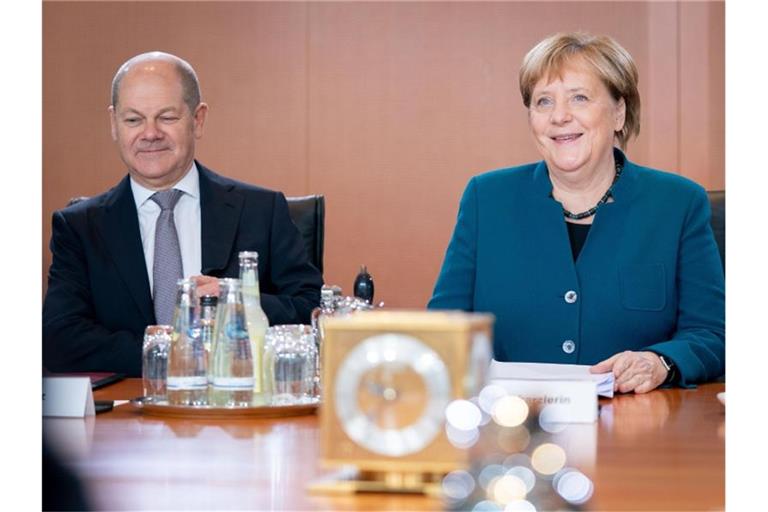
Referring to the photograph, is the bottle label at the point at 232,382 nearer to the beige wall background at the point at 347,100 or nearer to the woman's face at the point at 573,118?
the woman's face at the point at 573,118

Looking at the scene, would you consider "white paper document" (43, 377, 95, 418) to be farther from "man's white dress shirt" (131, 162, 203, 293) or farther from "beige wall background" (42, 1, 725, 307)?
"beige wall background" (42, 1, 725, 307)

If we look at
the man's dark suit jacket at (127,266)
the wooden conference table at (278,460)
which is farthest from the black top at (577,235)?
the wooden conference table at (278,460)

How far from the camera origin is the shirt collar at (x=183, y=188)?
10.5 feet

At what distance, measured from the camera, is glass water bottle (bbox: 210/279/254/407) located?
1.87m

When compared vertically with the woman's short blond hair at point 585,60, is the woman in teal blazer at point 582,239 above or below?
below

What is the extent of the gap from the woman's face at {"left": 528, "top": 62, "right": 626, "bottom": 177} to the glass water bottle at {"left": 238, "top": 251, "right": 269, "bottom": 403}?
1.12m

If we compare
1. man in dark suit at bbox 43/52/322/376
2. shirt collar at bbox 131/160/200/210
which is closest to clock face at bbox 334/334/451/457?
man in dark suit at bbox 43/52/322/376

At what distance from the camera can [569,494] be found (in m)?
1.09

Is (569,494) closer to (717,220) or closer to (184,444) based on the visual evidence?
(184,444)

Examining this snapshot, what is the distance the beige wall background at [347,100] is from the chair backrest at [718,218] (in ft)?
9.11

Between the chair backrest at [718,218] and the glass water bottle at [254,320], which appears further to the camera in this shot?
the chair backrest at [718,218]

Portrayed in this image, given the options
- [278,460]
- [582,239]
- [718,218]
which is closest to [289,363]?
[278,460]

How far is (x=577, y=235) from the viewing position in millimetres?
2912

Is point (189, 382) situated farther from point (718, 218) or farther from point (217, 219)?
point (718, 218)
